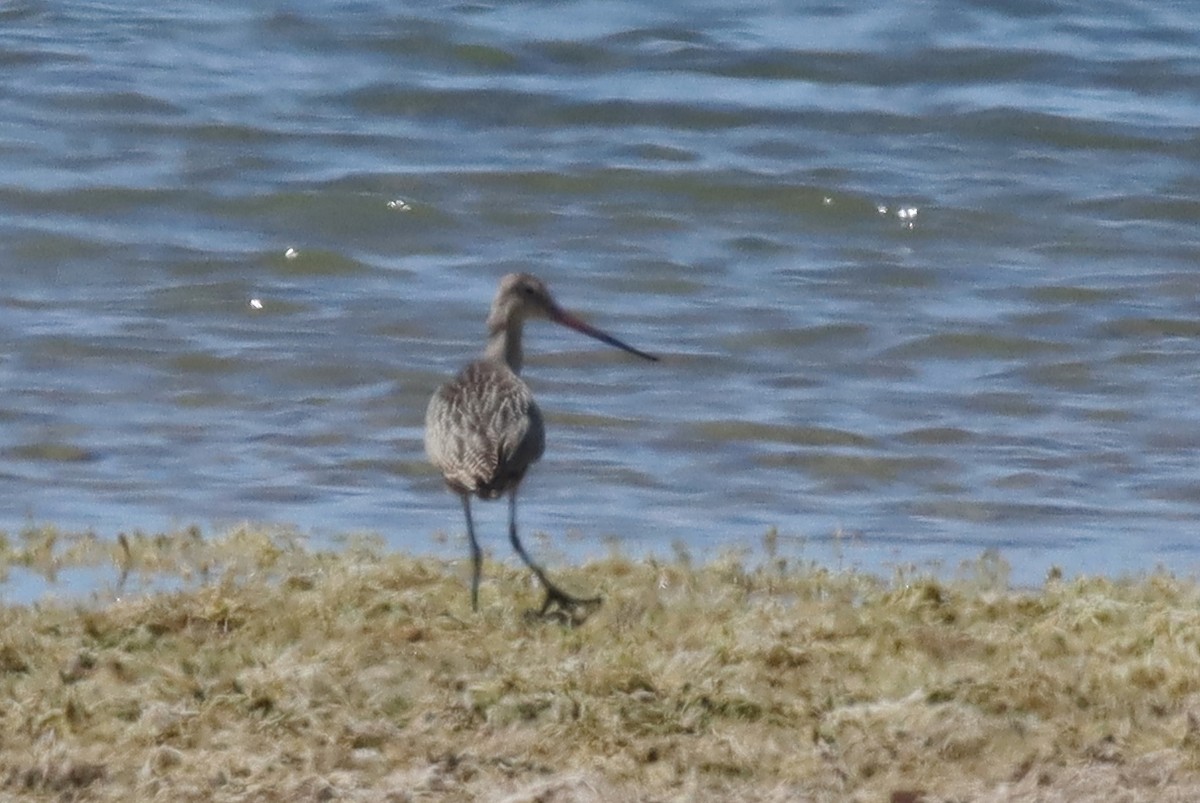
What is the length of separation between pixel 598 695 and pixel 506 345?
10.5ft

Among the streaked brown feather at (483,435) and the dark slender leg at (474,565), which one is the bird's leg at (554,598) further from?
the streaked brown feather at (483,435)

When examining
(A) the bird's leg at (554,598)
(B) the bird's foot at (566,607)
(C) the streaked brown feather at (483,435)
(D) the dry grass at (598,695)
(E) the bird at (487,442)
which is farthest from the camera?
(C) the streaked brown feather at (483,435)

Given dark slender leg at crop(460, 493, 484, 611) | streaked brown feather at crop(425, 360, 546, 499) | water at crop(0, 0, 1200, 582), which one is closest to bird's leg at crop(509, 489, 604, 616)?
dark slender leg at crop(460, 493, 484, 611)

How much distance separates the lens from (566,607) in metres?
7.46

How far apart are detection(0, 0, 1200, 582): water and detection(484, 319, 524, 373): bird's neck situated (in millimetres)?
601

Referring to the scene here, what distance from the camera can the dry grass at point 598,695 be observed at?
19.3ft

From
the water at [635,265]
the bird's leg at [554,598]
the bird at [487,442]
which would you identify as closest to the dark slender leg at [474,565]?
the bird at [487,442]

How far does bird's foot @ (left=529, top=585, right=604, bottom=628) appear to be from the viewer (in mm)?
7312

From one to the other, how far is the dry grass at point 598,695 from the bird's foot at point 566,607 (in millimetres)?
64

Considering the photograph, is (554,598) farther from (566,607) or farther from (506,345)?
(506,345)

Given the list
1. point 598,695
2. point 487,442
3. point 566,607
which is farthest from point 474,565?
point 598,695

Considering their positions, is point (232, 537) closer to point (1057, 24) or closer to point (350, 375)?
point (350, 375)

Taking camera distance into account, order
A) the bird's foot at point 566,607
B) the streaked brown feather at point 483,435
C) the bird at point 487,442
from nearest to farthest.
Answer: the bird's foot at point 566,607 → the bird at point 487,442 → the streaked brown feather at point 483,435

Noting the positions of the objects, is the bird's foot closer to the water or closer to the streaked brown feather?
the streaked brown feather
